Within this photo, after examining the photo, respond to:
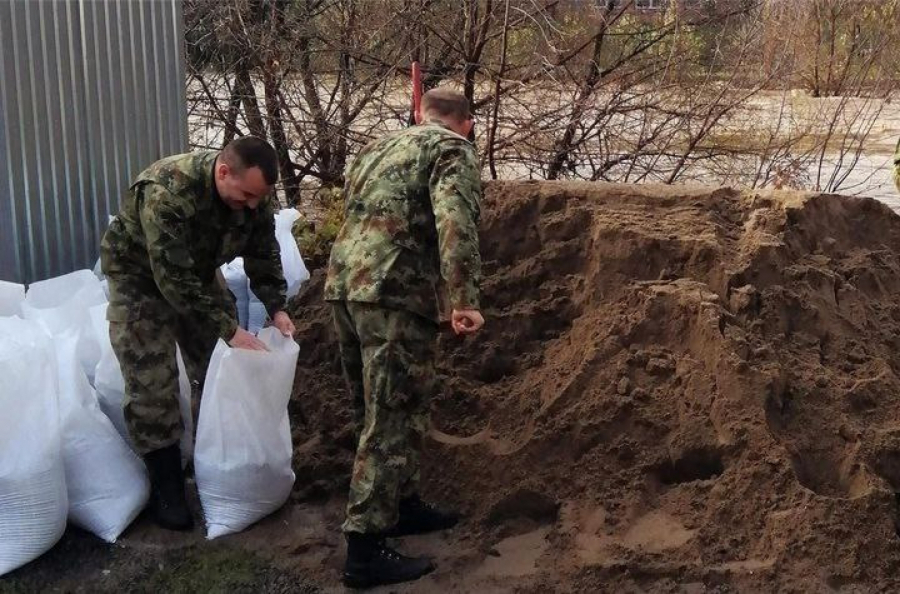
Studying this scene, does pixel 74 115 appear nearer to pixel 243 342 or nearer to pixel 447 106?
pixel 243 342

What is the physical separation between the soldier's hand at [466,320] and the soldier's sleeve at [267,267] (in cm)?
103

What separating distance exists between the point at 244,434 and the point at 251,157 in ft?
3.26

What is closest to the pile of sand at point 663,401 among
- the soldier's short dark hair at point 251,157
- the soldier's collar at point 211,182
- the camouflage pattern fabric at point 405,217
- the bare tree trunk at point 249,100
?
the camouflage pattern fabric at point 405,217

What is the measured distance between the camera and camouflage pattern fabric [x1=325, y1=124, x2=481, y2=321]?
335 centimetres

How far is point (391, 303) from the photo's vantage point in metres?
3.43

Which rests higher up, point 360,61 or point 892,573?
point 360,61

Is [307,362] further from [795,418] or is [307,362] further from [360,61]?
[360,61]

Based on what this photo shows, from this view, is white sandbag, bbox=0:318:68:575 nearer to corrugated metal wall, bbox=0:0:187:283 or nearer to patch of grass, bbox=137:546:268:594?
patch of grass, bbox=137:546:268:594

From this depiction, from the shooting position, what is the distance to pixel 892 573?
3.48 m

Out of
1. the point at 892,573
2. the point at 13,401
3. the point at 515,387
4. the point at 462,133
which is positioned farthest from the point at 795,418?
the point at 13,401

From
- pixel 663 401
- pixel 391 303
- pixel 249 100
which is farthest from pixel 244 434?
pixel 249 100

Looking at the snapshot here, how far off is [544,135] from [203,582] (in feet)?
16.0

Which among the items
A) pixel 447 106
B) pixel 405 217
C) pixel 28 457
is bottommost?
pixel 28 457

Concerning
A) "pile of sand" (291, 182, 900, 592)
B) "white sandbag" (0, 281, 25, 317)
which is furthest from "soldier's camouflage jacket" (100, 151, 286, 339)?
"pile of sand" (291, 182, 900, 592)
